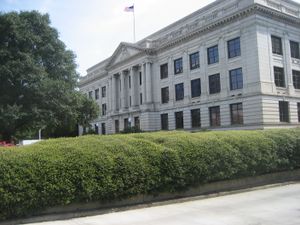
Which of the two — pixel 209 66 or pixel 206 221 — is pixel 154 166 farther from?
pixel 209 66

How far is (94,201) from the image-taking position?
1112 cm

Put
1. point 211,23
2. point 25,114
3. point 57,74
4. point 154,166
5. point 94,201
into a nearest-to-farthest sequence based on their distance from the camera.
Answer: point 94,201, point 154,166, point 25,114, point 57,74, point 211,23

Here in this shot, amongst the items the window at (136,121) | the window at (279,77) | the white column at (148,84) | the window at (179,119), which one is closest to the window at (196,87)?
the window at (179,119)

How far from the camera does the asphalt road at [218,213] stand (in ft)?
31.6

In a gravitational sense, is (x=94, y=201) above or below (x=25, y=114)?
below

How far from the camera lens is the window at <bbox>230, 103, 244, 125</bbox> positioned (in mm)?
42844

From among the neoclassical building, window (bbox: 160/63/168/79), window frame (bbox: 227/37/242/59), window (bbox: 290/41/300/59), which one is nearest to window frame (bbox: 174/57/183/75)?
the neoclassical building

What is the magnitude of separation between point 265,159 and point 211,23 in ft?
109

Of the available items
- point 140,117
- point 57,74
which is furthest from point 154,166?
point 140,117

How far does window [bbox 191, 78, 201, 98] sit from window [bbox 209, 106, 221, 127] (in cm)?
370

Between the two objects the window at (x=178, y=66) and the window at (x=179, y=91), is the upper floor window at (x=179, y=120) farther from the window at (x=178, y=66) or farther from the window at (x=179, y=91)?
the window at (x=178, y=66)

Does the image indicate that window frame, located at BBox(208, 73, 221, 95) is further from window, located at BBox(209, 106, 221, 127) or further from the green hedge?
the green hedge

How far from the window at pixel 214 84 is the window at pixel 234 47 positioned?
334 centimetres

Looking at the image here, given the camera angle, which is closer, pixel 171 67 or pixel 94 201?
pixel 94 201
